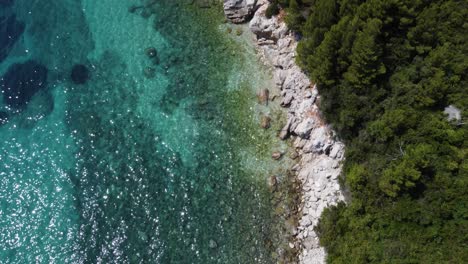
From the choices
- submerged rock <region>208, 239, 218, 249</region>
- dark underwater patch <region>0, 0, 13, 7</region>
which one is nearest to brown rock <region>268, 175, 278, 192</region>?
submerged rock <region>208, 239, 218, 249</region>

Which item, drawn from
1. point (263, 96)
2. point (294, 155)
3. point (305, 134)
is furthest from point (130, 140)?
point (305, 134)

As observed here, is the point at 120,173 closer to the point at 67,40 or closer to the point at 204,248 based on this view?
the point at 204,248

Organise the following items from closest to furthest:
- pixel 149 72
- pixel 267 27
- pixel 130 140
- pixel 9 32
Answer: pixel 130 140, pixel 267 27, pixel 149 72, pixel 9 32

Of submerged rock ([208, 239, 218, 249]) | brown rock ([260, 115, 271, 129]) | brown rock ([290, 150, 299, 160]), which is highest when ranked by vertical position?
brown rock ([260, 115, 271, 129])

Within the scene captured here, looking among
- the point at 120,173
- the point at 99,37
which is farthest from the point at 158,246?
the point at 99,37

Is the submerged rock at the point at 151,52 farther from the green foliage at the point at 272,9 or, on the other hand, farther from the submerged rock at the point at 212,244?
the submerged rock at the point at 212,244

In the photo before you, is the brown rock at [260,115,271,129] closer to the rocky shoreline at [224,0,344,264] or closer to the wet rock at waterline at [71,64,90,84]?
the rocky shoreline at [224,0,344,264]

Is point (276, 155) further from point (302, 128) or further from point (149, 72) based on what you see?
point (149, 72)
